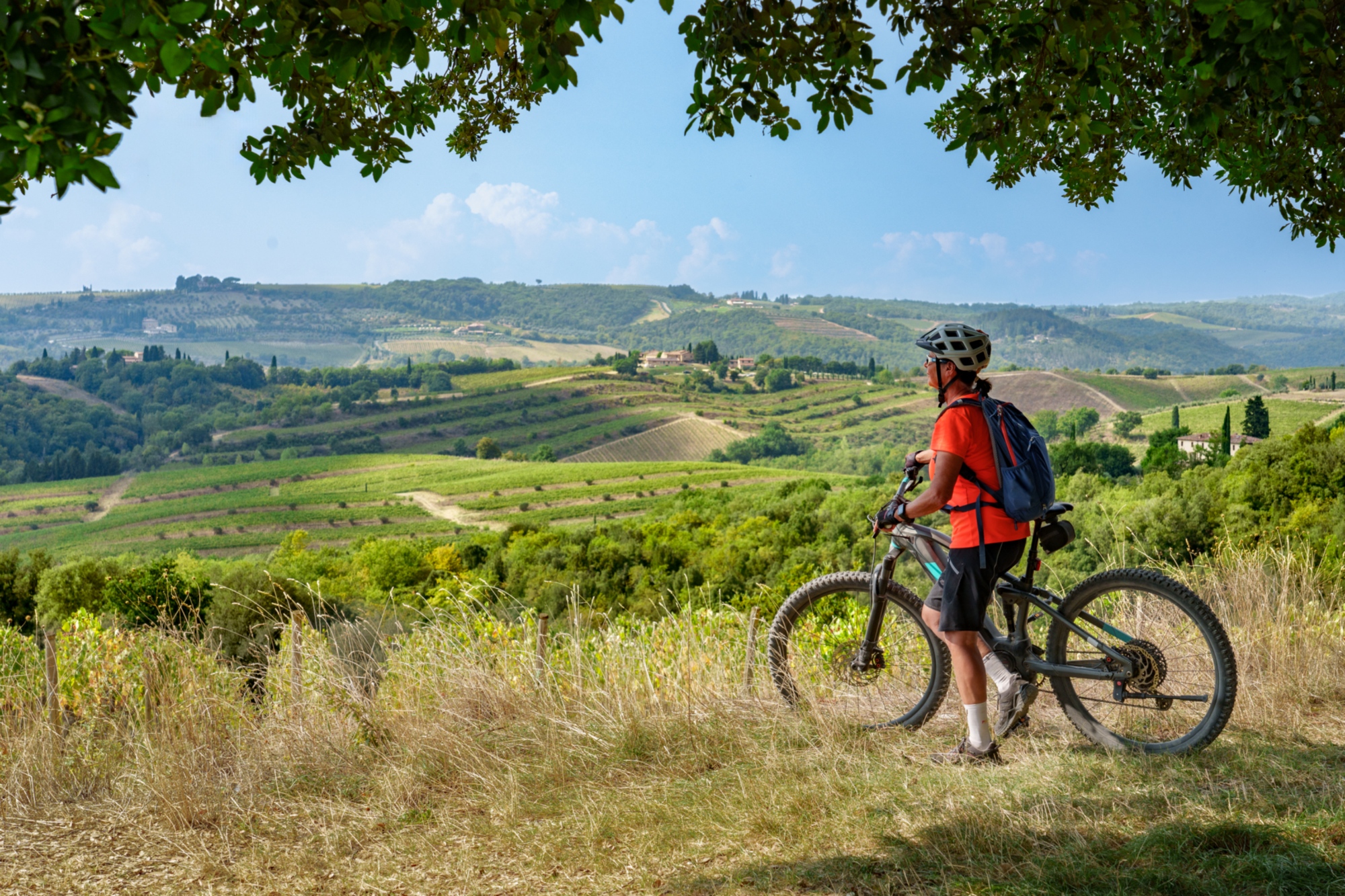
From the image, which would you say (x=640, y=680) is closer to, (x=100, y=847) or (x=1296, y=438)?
(x=100, y=847)

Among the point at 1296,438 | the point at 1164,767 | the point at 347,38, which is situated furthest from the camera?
the point at 1296,438

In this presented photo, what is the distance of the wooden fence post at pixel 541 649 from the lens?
14.3 feet

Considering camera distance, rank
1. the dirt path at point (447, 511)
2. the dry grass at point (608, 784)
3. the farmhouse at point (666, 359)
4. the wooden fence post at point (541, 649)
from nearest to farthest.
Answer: the dry grass at point (608, 784)
the wooden fence post at point (541, 649)
the dirt path at point (447, 511)
the farmhouse at point (666, 359)

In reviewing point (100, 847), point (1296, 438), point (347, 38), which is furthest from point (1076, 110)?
point (1296, 438)

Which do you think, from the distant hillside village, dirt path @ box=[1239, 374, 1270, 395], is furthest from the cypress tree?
the distant hillside village

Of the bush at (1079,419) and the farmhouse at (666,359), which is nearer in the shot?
the bush at (1079,419)

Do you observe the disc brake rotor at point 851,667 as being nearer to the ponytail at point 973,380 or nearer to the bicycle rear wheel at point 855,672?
the bicycle rear wheel at point 855,672

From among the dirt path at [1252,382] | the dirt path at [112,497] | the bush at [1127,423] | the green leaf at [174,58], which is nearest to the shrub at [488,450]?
the dirt path at [112,497]

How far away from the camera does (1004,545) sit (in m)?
3.38

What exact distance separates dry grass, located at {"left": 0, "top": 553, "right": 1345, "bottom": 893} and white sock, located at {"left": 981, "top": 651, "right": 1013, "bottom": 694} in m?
0.28

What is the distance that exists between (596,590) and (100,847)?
39.5 metres

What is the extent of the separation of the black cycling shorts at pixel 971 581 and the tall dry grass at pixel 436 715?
0.70 m

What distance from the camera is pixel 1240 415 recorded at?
58031 millimetres

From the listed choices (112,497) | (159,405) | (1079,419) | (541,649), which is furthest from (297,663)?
(159,405)
